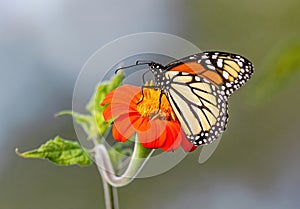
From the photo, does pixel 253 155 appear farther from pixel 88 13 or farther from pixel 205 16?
pixel 88 13

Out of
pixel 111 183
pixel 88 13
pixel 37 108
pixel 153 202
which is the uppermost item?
pixel 88 13

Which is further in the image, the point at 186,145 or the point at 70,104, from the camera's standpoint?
the point at 70,104

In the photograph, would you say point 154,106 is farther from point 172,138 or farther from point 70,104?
point 70,104

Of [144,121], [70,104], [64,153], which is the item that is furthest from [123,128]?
[70,104]

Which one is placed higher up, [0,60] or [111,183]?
[0,60]

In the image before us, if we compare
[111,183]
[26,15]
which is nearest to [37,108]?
[26,15]

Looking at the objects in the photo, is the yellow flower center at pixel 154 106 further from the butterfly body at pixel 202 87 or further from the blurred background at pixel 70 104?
the blurred background at pixel 70 104
